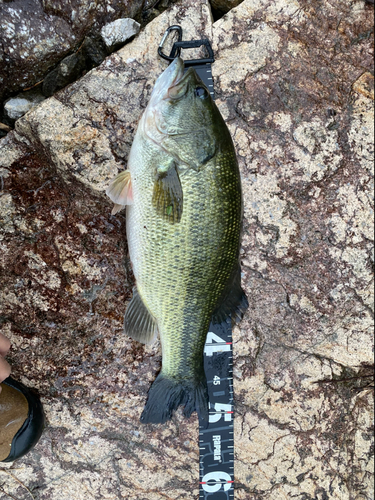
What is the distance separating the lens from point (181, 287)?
258 centimetres

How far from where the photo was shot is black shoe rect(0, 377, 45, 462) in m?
2.94

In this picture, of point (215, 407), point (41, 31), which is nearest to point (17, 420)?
point (215, 407)

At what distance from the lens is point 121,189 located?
2.60 meters

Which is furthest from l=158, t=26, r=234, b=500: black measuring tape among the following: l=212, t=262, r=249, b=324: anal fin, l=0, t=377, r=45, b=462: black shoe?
l=0, t=377, r=45, b=462: black shoe

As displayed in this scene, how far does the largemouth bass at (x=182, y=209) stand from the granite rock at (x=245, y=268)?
0.49 m

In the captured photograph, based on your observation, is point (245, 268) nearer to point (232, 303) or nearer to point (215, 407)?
point (232, 303)

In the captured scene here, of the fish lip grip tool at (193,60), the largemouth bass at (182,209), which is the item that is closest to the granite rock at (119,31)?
the fish lip grip tool at (193,60)

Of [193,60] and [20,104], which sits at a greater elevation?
[193,60]

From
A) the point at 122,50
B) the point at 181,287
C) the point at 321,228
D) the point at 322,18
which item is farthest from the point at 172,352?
the point at 322,18

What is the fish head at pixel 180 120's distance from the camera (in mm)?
2492

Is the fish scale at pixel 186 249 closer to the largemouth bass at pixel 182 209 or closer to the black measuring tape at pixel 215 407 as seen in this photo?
the largemouth bass at pixel 182 209

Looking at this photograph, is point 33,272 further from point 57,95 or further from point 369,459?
point 369,459

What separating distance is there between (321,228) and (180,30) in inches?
71.8

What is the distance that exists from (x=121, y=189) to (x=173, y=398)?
1418 mm
